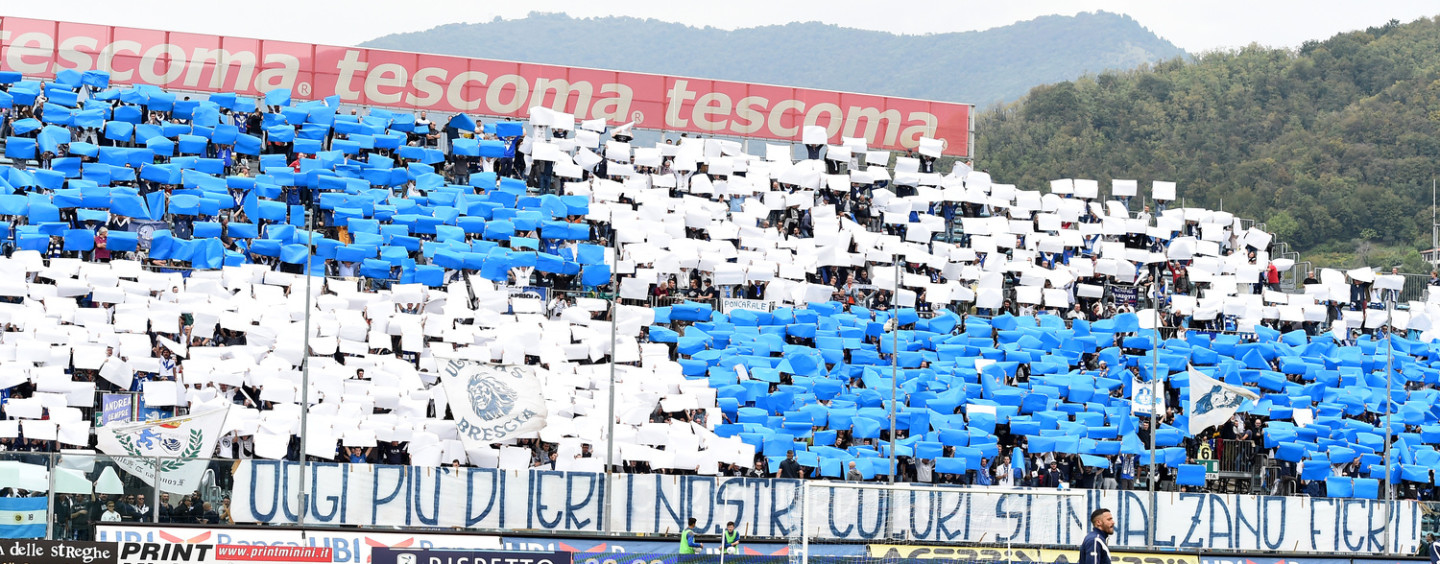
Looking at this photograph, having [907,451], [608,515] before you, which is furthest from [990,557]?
[907,451]

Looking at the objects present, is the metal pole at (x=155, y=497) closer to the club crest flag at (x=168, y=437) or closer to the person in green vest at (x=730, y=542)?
the club crest flag at (x=168, y=437)

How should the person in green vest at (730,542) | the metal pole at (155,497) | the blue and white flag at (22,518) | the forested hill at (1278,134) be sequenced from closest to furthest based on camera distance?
the blue and white flag at (22,518), the metal pole at (155,497), the person in green vest at (730,542), the forested hill at (1278,134)

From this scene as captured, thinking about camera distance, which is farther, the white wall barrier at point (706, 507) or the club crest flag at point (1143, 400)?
the club crest flag at point (1143, 400)

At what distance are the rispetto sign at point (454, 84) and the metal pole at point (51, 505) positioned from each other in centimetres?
2328

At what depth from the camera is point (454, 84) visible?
47.7 m

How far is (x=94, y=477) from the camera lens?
24.7m

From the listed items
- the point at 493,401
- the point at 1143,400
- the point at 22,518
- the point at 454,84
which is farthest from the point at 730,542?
the point at 454,84

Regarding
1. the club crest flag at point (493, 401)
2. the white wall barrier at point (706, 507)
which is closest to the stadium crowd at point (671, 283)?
the club crest flag at point (493, 401)

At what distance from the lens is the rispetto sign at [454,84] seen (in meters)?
45.9

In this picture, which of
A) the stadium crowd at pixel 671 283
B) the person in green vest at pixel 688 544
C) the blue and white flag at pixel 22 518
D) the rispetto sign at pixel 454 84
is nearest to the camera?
the blue and white flag at pixel 22 518

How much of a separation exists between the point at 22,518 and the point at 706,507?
10676mm

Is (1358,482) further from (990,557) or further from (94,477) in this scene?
(94,477)

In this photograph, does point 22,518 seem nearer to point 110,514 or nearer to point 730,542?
point 110,514

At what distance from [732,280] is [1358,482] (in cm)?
1485
